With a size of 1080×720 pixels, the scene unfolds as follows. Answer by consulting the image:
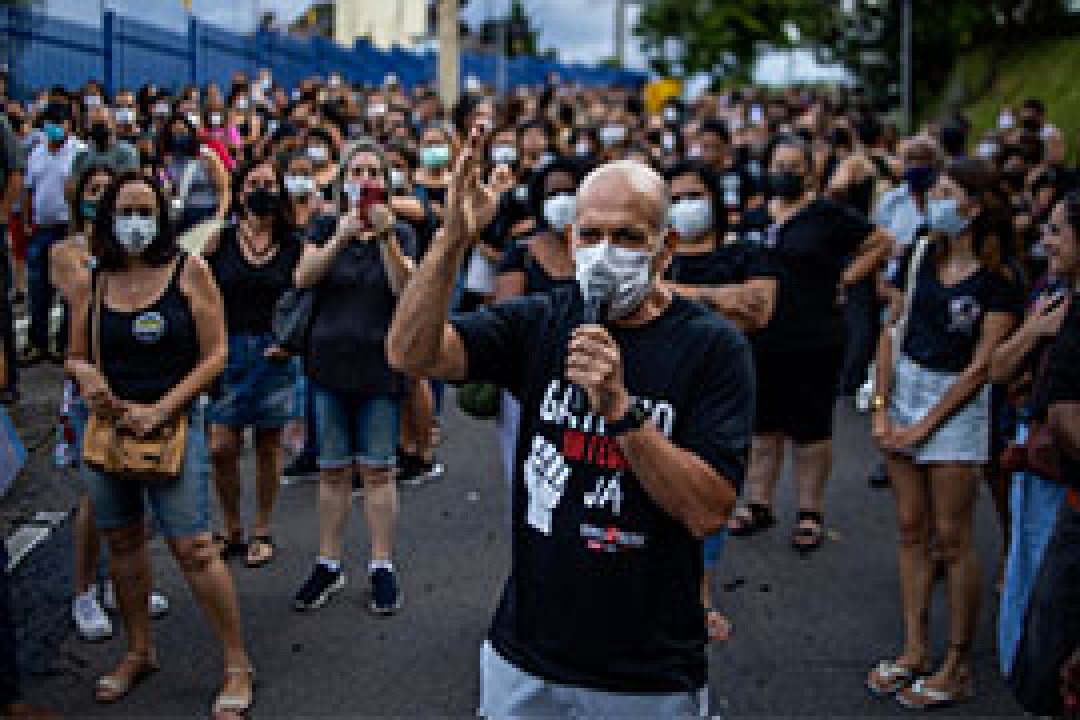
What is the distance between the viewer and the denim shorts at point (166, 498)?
15.3 ft

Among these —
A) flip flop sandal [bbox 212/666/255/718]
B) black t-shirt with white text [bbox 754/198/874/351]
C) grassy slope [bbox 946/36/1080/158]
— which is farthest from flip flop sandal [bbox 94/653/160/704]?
grassy slope [bbox 946/36/1080/158]

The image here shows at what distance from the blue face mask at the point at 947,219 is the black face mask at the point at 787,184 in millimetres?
1729

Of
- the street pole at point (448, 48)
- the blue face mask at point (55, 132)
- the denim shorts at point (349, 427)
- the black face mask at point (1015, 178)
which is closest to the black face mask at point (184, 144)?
the blue face mask at point (55, 132)

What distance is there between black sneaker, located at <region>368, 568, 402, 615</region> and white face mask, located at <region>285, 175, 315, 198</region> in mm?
2099

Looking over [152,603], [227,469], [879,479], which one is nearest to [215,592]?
[152,603]

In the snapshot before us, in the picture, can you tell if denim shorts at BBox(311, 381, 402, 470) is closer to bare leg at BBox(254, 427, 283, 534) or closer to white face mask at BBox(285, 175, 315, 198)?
bare leg at BBox(254, 427, 283, 534)

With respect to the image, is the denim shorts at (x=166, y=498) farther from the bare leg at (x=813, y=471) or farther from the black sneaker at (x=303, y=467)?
the bare leg at (x=813, y=471)

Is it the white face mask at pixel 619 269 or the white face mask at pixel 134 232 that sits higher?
the white face mask at pixel 134 232

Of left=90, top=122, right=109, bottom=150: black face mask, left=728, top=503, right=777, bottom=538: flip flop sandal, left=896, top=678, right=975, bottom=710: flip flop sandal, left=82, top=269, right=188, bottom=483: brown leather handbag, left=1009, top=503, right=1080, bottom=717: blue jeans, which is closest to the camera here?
left=1009, top=503, right=1080, bottom=717: blue jeans

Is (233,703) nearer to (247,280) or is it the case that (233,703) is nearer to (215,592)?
(215,592)

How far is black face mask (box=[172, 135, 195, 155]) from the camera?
33.7 ft

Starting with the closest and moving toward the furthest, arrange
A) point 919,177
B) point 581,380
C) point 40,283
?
point 581,380 → point 919,177 → point 40,283

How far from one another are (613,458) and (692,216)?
2.90 metres

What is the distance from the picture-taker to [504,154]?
9.57 m
